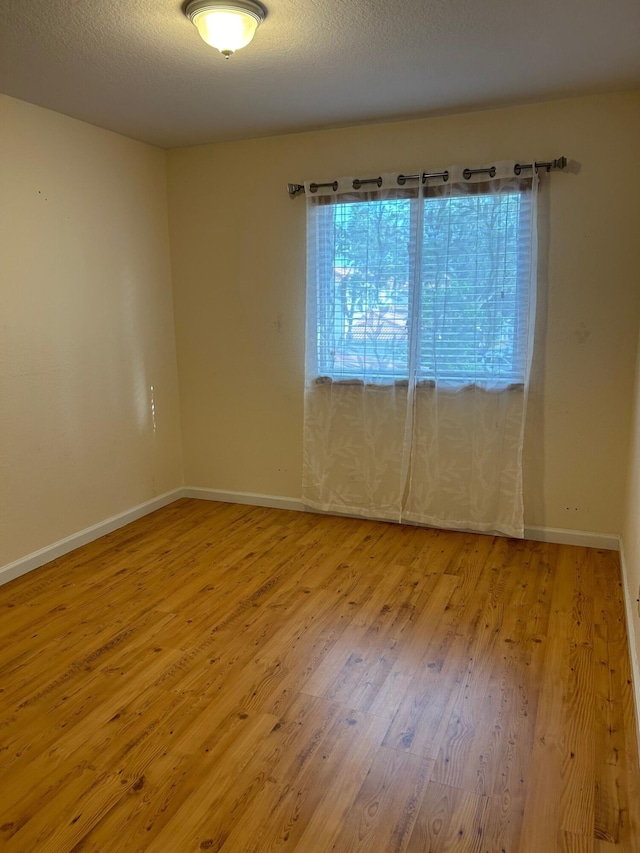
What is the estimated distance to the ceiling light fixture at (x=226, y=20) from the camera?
210 centimetres

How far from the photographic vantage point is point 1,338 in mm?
2984

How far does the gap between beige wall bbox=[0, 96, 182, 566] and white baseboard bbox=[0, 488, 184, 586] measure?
1.8 inches

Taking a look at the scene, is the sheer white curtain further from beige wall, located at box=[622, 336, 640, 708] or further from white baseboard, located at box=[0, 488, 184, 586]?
white baseboard, located at box=[0, 488, 184, 586]

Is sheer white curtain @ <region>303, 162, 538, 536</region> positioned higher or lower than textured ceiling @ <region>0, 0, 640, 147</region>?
lower

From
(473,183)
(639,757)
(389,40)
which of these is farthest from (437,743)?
(473,183)

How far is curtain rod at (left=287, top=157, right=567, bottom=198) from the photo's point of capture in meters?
3.17

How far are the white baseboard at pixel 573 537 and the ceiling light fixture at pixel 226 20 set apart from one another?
9.62ft

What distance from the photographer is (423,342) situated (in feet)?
11.7

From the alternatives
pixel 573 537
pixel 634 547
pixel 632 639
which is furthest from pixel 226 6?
pixel 573 537

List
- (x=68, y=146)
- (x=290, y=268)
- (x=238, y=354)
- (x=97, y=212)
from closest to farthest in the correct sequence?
(x=68, y=146), (x=97, y=212), (x=290, y=268), (x=238, y=354)

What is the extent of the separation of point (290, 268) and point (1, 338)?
179cm

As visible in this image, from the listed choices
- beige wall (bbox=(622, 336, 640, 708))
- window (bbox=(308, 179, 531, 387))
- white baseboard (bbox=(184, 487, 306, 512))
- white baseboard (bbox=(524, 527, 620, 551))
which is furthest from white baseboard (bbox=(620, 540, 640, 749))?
white baseboard (bbox=(184, 487, 306, 512))

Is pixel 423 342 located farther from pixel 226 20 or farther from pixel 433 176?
pixel 226 20

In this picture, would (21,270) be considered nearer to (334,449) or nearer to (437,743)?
(334,449)
